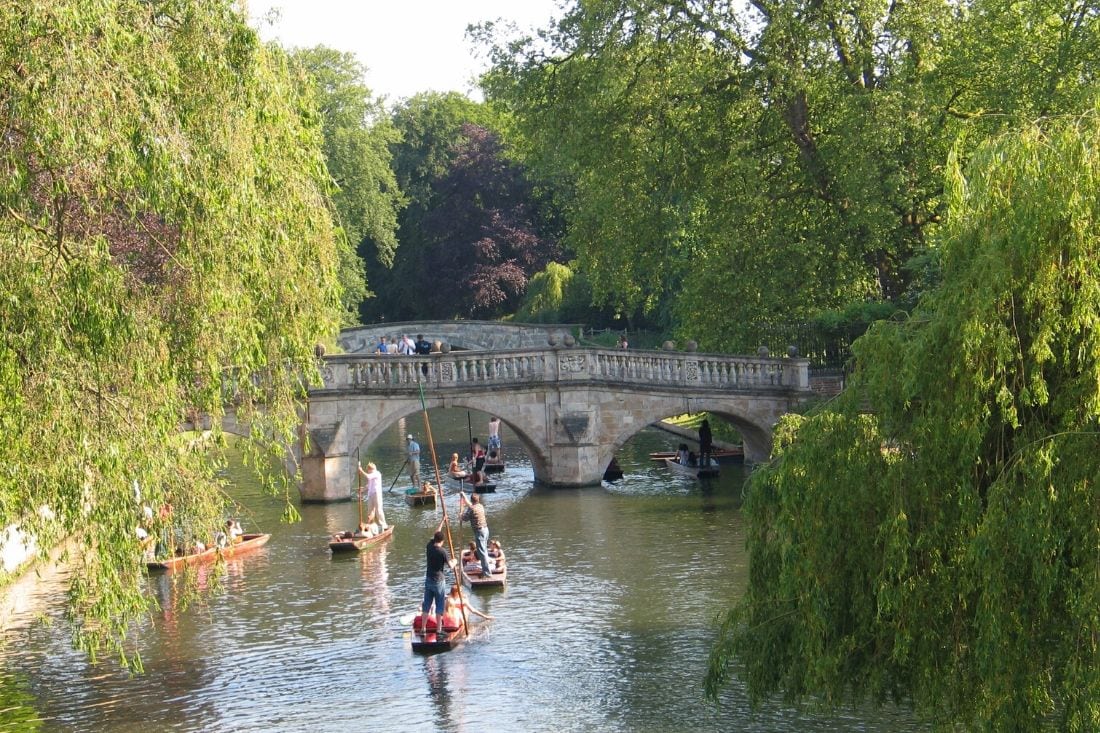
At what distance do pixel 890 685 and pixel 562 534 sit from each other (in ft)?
41.7

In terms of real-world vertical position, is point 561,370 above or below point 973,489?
above

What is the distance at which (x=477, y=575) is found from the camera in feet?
61.7

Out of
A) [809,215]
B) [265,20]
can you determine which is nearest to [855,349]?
[265,20]

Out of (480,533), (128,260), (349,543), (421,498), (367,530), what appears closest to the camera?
(128,260)

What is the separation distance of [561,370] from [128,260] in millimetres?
14961

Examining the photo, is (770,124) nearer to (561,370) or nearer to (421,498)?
(561,370)

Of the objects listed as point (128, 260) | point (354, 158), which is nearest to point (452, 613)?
point (128, 260)

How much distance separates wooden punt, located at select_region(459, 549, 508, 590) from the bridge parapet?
22.5 feet

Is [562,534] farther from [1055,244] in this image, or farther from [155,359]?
[1055,244]

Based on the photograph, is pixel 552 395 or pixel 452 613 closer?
pixel 452 613

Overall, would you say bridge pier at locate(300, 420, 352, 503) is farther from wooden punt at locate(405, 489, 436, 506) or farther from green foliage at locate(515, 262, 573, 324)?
green foliage at locate(515, 262, 573, 324)

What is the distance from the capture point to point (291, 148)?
40.2ft

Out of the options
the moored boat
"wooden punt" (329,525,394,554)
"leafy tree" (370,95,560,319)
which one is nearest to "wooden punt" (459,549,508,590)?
"wooden punt" (329,525,394,554)

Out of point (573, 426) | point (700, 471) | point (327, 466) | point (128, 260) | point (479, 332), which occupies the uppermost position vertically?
point (479, 332)
